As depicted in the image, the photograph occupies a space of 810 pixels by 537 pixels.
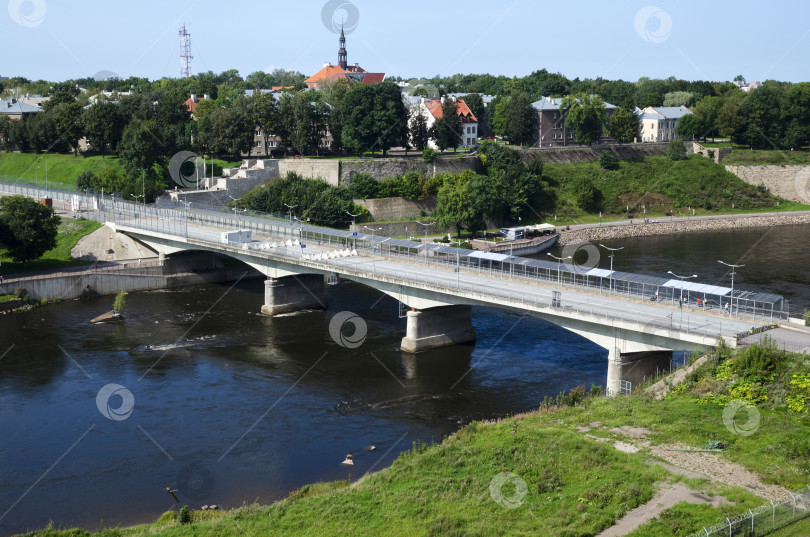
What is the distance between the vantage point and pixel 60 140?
12669 cm

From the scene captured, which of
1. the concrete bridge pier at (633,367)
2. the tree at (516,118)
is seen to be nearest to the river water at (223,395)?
the concrete bridge pier at (633,367)

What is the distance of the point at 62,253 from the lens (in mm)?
86812

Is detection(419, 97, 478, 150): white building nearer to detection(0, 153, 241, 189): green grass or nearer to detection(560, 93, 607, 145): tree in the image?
detection(560, 93, 607, 145): tree

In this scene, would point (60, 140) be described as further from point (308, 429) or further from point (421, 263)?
point (308, 429)

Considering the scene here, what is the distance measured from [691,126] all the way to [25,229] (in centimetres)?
11067

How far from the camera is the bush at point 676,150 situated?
139 meters

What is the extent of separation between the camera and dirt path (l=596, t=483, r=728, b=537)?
2955 cm

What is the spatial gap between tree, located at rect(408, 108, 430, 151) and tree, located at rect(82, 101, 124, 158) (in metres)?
40.6

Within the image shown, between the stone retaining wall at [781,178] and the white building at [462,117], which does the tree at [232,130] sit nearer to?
the white building at [462,117]

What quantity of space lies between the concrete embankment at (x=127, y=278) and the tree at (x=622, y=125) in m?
76.7

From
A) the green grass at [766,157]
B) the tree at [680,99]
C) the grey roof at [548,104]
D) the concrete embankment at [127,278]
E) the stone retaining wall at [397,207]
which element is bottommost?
the concrete embankment at [127,278]

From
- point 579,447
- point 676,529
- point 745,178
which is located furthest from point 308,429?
point 745,178

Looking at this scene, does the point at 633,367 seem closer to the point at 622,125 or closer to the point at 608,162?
the point at 608,162

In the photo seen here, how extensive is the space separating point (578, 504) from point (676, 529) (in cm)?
382
